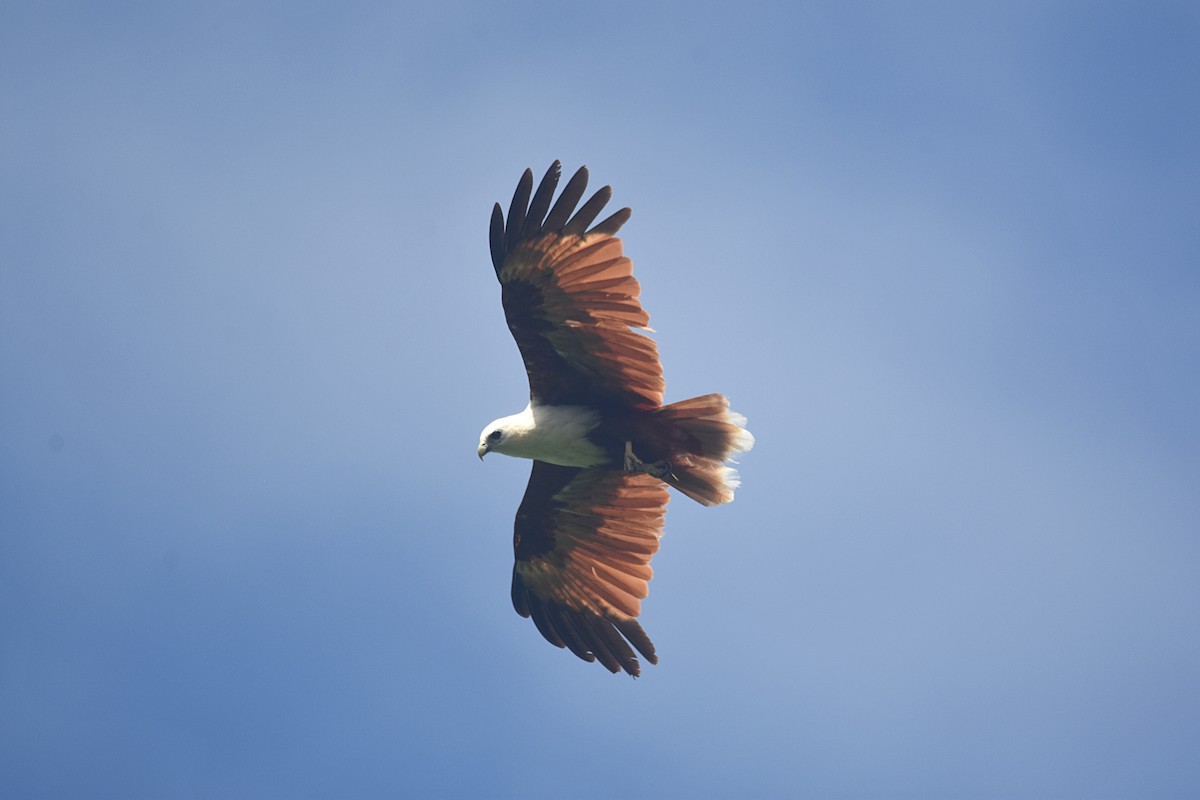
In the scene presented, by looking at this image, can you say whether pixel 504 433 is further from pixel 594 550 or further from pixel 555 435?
pixel 594 550

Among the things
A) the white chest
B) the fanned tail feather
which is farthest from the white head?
the fanned tail feather

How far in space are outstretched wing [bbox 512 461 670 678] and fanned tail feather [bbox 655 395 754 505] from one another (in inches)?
33.0

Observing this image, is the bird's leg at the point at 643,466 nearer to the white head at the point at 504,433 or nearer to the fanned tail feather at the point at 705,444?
the fanned tail feather at the point at 705,444

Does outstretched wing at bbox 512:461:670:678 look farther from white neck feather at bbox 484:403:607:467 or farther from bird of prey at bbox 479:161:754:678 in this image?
white neck feather at bbox 484:403:607:467

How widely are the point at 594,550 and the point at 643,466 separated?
142 cm

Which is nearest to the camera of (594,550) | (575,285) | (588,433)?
(575,285)

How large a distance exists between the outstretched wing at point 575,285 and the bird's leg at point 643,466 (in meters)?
0.49

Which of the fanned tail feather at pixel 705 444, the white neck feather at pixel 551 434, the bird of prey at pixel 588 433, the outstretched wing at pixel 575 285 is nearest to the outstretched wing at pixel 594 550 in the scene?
the bird of prey at pixel 588 433

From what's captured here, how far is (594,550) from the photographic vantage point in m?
11.9

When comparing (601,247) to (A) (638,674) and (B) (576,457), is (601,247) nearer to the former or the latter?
(B) (576,457)

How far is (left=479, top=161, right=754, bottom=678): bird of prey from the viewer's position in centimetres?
1017

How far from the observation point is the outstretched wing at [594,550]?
1168 centimetres

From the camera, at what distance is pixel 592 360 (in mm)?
10500

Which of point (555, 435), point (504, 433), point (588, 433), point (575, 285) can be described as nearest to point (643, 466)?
point (588, 433)
